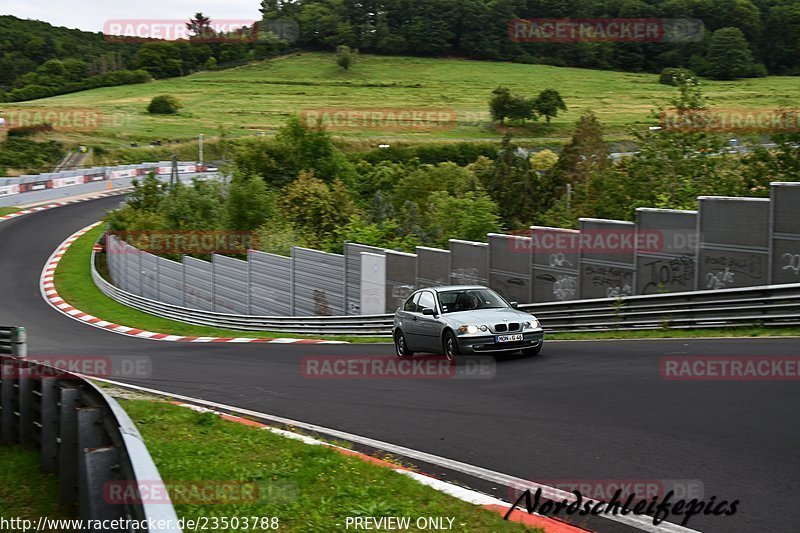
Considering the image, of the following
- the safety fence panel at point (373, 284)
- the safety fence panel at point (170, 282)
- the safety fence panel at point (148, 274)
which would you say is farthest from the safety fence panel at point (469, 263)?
the safety fence panel at point (148, 274)

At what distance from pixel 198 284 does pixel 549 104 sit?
6973 cm

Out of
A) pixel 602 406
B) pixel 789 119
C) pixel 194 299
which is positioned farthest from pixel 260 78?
pixel 602 406

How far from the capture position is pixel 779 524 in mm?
6438

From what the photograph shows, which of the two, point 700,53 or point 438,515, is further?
point 700,53

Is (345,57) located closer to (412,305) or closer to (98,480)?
(412,305)

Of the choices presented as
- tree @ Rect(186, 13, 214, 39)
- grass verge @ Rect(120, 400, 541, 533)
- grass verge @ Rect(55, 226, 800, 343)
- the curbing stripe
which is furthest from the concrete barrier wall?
tree @ Rect(186, 13, 214, 39)

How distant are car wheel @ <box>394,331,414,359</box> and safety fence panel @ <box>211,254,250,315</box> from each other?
57.9ft

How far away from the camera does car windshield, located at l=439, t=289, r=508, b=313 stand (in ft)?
57.0

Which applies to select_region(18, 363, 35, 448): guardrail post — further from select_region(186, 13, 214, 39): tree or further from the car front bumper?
select_region(186, 13, 214, 39): tree

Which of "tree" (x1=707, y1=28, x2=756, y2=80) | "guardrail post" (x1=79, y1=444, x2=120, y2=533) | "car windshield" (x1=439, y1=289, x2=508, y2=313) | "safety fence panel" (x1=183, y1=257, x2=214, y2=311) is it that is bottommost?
"safety fence panel" (x1=183, y1=257, x2=214, y2=311)

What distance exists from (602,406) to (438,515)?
14.5 ft

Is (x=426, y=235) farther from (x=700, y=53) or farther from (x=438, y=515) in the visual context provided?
(x=700, y=53)

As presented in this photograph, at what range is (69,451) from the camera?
8.48 metres

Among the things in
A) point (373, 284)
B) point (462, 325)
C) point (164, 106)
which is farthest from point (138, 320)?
point (164, 106)
